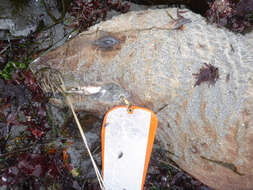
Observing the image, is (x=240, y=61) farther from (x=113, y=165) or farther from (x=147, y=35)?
(x=113, y=165)

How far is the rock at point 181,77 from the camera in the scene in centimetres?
200

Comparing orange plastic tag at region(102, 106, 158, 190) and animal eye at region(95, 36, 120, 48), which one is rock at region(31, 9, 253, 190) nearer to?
animal eye at region(95, 36, 120, 48)

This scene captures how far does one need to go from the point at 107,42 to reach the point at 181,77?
827 millimetres

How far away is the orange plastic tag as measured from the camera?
200cm

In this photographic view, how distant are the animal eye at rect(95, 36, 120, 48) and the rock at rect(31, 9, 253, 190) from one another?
0.01 metres

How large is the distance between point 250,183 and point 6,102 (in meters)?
3.19

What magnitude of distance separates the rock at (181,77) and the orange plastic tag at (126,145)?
238 mm

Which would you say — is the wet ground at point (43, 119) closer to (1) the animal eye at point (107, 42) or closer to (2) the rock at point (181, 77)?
(2) the rock at point (181, 77)

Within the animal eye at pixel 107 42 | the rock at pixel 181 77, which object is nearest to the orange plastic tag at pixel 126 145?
the rock at pixel 181 77

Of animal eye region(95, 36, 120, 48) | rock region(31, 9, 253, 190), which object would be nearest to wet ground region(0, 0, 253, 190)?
rock region(31, 9, 253, 190)

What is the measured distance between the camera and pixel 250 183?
2.27m

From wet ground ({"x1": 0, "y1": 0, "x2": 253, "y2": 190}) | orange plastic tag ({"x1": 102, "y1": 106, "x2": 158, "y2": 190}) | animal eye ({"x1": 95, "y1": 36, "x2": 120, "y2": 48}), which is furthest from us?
wet ground ({"x1": 0, "y1": 0, "x2": 253, "y2": 190})

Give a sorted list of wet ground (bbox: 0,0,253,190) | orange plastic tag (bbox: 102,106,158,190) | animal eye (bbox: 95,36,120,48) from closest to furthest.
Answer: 1. orange plastic tag (bbox: 102,106,158,190)
2. animal eye (bbox: 95,36,120,48)
3. wet ground (bbox: 0,0,253,190)

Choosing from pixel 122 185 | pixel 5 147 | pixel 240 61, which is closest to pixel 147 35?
pixel 240 61
